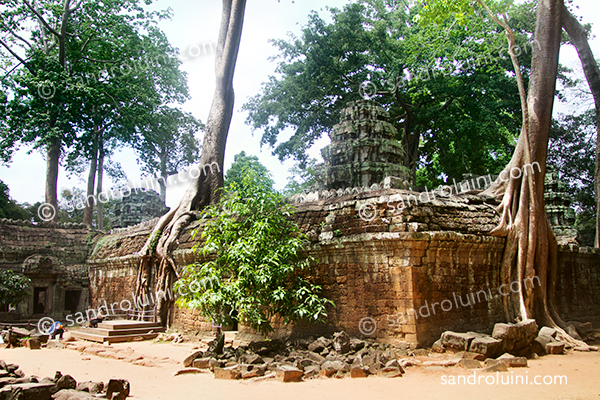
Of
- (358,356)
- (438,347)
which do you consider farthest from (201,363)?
(438,347)

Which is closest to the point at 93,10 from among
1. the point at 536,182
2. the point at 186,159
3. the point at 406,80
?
the point at 186,159

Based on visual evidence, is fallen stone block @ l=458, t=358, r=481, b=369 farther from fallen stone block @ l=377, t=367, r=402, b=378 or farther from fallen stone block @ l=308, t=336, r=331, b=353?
fallen stone block @ l=308, t=336, r=331, b=353

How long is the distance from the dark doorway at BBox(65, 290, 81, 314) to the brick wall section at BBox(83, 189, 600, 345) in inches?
448

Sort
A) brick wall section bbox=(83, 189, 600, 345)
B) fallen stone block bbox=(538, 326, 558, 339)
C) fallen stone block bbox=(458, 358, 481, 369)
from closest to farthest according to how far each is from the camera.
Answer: fallen stone block bbox=(458, 358, 481, 369) < brick wall section bbox=(83, 189, 600, 345) < fallen stone block bbox=(538, 326, 558, 339)

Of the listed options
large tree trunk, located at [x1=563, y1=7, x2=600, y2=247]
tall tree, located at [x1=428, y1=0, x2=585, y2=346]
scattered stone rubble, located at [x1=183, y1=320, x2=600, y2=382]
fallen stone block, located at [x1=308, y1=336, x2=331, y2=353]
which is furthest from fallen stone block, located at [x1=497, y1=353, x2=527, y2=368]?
large tree trunk, located at [x1=563, y1=7, x2=600, y2=247]

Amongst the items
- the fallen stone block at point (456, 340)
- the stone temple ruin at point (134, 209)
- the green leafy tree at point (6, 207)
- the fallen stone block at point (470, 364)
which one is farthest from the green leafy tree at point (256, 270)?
the green leafy tree at point (6, 207)

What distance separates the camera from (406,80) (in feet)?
67.4

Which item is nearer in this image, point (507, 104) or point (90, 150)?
point (507, 104)

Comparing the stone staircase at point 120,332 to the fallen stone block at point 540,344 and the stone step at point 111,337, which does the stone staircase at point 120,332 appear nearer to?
the stone step at point 111,337

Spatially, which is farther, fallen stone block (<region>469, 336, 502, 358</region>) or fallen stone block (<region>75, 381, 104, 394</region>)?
fallen stone block (<region>469, 336, 502, 358</region>)

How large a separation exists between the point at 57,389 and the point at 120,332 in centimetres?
620

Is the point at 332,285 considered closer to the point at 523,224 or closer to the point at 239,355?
the point at 239,355

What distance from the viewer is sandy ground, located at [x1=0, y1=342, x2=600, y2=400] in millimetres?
5051

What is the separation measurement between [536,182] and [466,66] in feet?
37.4
